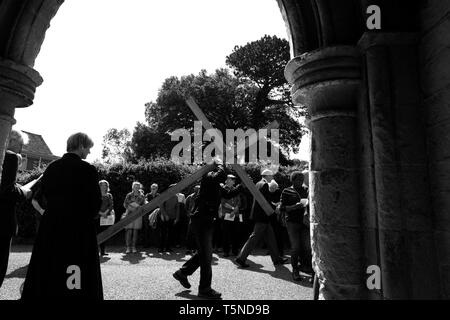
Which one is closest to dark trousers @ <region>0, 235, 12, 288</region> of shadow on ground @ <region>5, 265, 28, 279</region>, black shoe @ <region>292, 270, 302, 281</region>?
shadow on ground @ <region>5, 265, 28, 279</region>

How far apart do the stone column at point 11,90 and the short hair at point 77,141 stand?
436 millimetres

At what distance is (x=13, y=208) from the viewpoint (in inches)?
119

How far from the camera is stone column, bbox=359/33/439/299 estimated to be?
1.62m

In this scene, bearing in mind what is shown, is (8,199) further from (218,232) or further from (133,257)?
(218,232)

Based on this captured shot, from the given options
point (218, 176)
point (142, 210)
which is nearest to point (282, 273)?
point (218, 176)

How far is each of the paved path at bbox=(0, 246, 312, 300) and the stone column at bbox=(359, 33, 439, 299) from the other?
2344 mm

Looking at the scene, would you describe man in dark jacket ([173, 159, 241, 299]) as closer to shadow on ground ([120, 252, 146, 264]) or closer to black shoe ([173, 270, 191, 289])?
black shoe ([173, 270, 191, 289])

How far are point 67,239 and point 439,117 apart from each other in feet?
8.77

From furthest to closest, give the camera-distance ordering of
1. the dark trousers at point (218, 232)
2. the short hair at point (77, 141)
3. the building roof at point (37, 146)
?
the building roof at point (37, 146) → the dark trousers at point (218, 232) → the short hair at point (77, 141)

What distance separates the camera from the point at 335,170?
193cm

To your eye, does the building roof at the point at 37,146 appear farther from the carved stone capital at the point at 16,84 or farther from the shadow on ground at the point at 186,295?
the carved stone capital at the point at 16,84

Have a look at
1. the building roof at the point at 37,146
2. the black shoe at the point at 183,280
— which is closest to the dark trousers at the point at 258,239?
the black shoe at the point at 183,280

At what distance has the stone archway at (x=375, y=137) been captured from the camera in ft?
5.32
